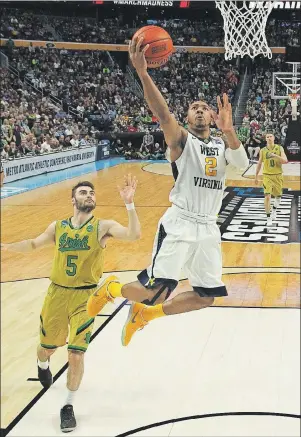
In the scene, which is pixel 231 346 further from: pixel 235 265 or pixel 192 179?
pixel 235 265

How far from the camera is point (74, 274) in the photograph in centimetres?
348

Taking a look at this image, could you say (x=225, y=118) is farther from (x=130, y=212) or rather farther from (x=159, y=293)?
(x=159, y=293)

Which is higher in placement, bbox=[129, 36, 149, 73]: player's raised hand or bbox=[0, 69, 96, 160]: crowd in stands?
bbox=[129, 36, 149, 73]: player's raised hand

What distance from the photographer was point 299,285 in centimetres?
Result: 615

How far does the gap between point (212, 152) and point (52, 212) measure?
5.09 metres

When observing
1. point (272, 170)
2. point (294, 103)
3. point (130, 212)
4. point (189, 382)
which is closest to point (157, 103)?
point (130, 212)

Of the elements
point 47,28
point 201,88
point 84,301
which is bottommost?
point 84,301

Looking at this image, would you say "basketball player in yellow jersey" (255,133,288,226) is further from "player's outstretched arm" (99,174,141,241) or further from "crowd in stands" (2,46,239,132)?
"player's outstretched arm" (99,174,141,241)

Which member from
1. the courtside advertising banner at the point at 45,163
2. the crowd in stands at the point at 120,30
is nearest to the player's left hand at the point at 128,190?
the crowd in stands at the point at 120,30

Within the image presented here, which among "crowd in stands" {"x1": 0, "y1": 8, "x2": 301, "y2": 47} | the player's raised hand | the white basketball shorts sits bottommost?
the white basketball shorts

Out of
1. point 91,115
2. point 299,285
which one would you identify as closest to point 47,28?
point 91,115

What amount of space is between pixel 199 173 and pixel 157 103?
0.55 metres

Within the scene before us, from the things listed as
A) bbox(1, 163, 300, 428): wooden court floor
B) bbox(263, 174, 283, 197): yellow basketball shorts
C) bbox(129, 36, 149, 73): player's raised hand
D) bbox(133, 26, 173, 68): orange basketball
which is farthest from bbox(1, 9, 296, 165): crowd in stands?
bbox(129, 36, 149, 73): player's raised hand

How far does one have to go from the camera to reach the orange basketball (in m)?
2.89
